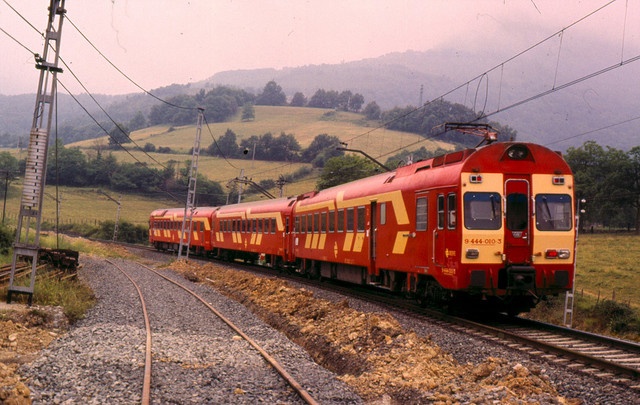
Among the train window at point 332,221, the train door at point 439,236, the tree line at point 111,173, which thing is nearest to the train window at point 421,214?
A: the train door at point 439,236

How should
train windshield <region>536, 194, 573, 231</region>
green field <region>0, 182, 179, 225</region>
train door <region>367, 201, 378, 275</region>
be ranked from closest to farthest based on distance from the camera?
1. train windshield <region>536, 194, 573, 231</region>
2. train door <region>367, 201, 378, 275</region>
3. green field <region>0, 182, 179, 225</region>

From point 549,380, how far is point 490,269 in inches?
174

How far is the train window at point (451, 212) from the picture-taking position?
38.7 ft

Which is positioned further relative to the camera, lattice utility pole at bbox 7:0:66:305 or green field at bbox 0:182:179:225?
green field at bbox 0:182:179:225

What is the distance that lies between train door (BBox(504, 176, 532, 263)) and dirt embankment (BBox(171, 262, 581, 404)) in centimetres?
300

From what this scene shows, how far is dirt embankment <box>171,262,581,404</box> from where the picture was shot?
22.1 ft

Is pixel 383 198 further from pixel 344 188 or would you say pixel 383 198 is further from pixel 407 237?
pixel 344 188

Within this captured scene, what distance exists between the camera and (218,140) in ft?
439

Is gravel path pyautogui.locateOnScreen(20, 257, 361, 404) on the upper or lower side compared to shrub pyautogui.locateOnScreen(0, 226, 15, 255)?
lower

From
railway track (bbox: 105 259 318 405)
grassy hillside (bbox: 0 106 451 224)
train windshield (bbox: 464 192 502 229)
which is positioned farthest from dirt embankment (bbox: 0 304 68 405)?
grassy hillside (bbox: 0 106 451 224)

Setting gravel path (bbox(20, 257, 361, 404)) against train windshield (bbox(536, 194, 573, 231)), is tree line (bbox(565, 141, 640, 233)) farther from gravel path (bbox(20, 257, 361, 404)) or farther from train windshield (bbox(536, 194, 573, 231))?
gravel path (bbox(20, 257, 361, 404))

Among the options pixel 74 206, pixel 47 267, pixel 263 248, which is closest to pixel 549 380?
pixel 47 267

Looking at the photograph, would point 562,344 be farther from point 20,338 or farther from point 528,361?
point 20,338

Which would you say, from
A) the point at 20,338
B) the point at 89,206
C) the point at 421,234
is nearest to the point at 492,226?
the point at 421,234
